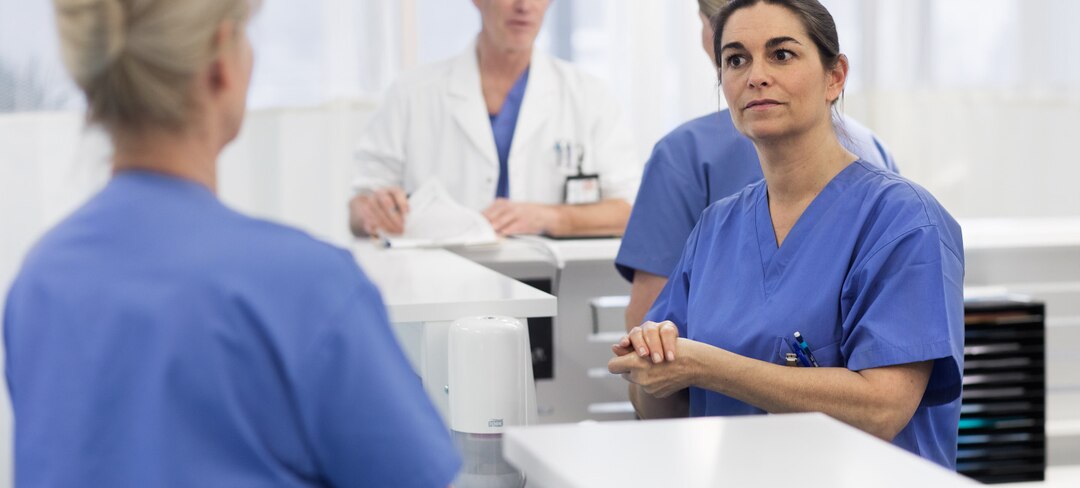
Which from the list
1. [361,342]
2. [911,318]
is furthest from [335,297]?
[911,318]

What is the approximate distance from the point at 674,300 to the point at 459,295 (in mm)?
352

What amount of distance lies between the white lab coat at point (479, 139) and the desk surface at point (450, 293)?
1168mm

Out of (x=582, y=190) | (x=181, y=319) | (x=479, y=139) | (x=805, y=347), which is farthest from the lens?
(x=479, y=139)

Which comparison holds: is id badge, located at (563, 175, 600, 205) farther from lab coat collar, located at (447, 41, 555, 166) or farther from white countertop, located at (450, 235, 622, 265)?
white countertop, located at (450, 235, 622, 265)

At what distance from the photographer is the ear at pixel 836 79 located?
1.50m

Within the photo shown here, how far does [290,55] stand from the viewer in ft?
11.3

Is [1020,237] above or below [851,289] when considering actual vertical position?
below

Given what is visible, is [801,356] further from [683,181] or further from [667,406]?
[683,181]

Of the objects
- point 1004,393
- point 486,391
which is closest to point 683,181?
point 486,391

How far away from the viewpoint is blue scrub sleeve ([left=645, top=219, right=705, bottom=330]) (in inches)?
62.8

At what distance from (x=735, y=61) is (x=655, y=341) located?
1.34 feet

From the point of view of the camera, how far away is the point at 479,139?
9.78 feet

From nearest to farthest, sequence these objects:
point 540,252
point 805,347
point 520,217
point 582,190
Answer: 1. point 805,347
2. point 540,252
3. point 520,217
4. point 582,190

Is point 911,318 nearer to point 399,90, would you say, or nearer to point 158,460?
point 158,460
